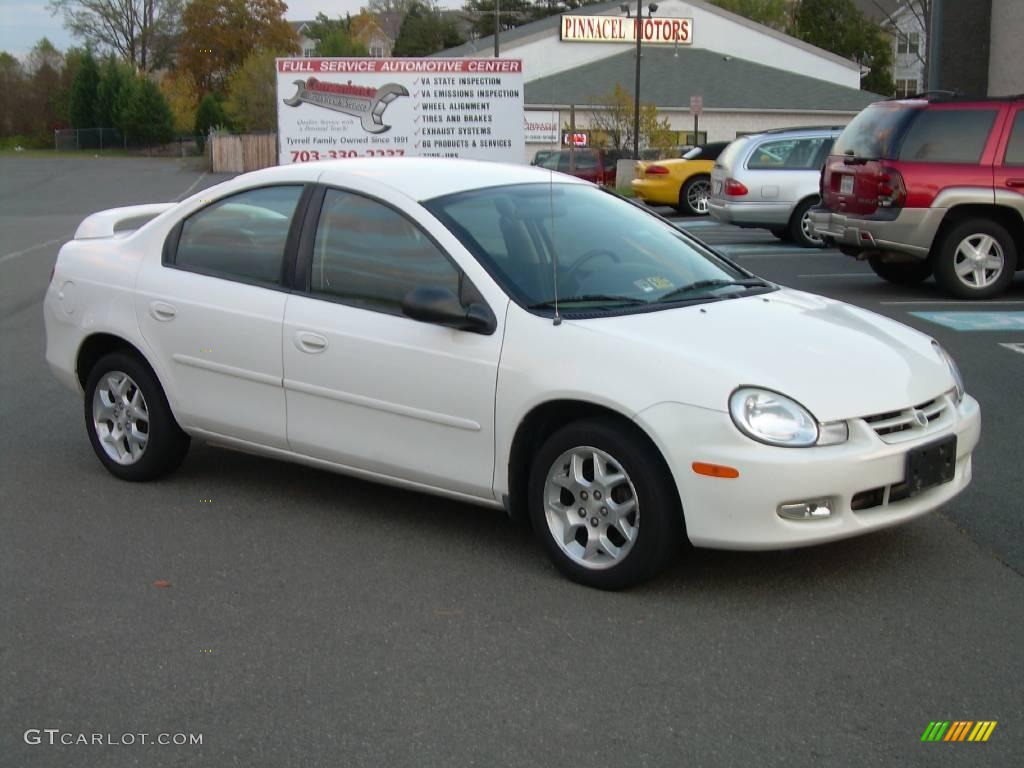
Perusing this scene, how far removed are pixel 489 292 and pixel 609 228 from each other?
92cm

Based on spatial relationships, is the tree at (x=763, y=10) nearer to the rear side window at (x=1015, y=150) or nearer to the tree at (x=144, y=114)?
the tree at (x=144, y=114)

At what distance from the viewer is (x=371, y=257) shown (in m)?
5.77

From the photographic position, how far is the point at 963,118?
→ 42.4 feet

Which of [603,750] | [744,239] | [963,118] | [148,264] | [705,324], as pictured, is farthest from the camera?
[744,239]

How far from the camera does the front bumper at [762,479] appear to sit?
183 inches

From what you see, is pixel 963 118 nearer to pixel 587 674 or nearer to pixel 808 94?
pixel 587 674

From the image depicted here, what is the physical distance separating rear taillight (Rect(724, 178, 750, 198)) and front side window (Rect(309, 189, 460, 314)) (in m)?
14.7

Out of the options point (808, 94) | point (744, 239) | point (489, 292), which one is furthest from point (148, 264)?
point (808, 94)

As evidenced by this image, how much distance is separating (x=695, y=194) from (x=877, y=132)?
14524 millimetres

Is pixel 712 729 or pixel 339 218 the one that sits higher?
pixel 339 218

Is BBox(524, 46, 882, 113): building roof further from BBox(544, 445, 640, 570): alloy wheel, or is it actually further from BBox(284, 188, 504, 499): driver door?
BBox(544, 445, 640, 570): alloy wheel

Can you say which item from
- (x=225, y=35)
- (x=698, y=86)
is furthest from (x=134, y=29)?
(x=698, y=86)

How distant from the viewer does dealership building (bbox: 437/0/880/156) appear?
189 feet

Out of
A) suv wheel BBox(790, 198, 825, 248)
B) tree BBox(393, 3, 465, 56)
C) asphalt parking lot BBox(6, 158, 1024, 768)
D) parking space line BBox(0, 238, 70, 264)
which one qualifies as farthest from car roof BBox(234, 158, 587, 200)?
tree BBox(393, 3, 465, 56)
